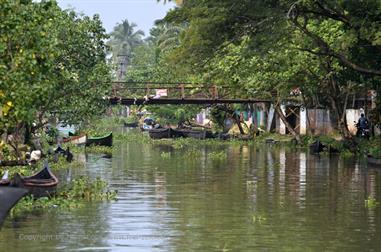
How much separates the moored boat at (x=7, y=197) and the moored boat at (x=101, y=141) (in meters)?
Answer: 33.8

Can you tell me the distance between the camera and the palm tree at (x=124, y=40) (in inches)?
5571

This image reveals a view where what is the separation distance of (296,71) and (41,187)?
23094 mm

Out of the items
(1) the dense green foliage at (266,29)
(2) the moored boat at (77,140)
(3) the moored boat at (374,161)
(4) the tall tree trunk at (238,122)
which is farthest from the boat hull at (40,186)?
(4) the tall tree trunk at (238,122)

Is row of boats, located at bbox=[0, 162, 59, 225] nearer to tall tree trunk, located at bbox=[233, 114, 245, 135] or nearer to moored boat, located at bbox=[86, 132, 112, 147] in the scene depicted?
moored boat, located at bbox=[86, 132, 112, 147]

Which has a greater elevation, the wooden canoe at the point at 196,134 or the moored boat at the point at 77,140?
the wooden canoe at the point at 196,134

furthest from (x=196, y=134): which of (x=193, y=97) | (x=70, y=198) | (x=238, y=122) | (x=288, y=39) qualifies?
(x=70, y=198)

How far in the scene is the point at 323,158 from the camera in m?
39.8

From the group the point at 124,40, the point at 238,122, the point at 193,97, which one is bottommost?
the point at 238,122

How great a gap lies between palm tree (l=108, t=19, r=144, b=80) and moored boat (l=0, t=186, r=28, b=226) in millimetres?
124492

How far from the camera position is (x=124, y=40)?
144250 millimetres

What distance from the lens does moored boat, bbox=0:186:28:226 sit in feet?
50.3

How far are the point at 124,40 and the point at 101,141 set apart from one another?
95.8 meters

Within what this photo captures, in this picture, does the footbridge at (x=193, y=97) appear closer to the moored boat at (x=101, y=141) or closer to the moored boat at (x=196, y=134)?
the moored boat at (x=196, y=134)

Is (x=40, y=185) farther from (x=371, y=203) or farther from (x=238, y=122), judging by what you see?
(x=238, y=122)
